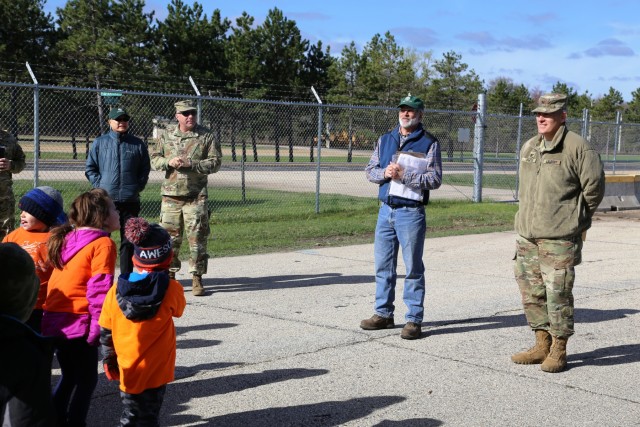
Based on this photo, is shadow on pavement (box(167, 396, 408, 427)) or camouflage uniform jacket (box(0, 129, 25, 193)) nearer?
shadow on pavement (box(167, 396, 408, 427))

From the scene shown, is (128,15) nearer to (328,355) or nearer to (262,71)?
(262,71)

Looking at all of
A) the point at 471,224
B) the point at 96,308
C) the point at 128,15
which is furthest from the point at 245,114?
the point at 128,15

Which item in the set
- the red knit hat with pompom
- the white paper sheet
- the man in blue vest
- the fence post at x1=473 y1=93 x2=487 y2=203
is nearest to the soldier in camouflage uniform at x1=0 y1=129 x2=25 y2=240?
the man in blue vest

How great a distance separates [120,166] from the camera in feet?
26.7

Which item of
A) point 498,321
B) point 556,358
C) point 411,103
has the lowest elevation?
point 498,321

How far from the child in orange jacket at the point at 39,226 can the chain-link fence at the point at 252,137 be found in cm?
709

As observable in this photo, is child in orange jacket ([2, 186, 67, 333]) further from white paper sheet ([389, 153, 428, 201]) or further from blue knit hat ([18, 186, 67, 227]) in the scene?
white paper sheet ([389, 153, 428, 201])

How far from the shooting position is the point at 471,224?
50.2 feet

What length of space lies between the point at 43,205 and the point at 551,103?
3452 mm

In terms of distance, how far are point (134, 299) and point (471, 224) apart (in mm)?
12095

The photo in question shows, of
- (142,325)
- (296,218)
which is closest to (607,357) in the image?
(142,325)

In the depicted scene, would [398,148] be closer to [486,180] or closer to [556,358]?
[556,358]

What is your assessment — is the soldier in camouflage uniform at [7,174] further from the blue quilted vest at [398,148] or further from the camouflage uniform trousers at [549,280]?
the camouflage uniform trousers at [549,280]

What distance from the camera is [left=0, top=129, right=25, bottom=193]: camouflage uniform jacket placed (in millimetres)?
7582
